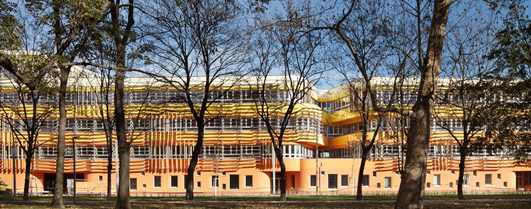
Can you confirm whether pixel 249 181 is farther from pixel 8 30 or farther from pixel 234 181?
pixel 8 30

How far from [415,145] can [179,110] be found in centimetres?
4109

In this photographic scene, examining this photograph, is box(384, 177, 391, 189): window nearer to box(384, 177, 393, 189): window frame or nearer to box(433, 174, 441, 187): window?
box(384, 177, 393, 189): window frame

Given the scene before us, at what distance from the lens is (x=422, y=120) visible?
14344 millimetres

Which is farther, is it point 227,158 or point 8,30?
point 227,158

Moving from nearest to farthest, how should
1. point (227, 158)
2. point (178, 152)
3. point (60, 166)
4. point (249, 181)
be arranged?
point (60, 166)
point (249, 181)
point (227, 158)
point (178, 152)

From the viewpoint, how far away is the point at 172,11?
27.8 meters

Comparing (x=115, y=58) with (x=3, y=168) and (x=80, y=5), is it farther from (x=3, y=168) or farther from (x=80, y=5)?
(x=3, y=168)

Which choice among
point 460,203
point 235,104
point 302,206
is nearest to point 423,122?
point 302,206

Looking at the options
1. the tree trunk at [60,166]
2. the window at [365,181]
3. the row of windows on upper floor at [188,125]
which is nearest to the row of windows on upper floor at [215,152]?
the row of windows on upper floor at [188,125]

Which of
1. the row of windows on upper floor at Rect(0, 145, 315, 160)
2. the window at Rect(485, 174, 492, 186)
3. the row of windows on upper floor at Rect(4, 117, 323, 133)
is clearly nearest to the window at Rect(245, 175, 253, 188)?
the row of windows on upper floor at Rect(0, 145, 315, 160)

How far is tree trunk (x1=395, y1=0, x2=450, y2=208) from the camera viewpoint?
1424 cm

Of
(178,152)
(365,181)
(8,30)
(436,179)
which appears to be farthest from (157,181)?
(8,30)

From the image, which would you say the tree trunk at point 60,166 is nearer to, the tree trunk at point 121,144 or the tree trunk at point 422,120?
the tree trunk at point 121,144

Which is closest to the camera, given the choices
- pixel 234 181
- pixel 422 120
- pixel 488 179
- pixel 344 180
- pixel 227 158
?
pixel 422 120
